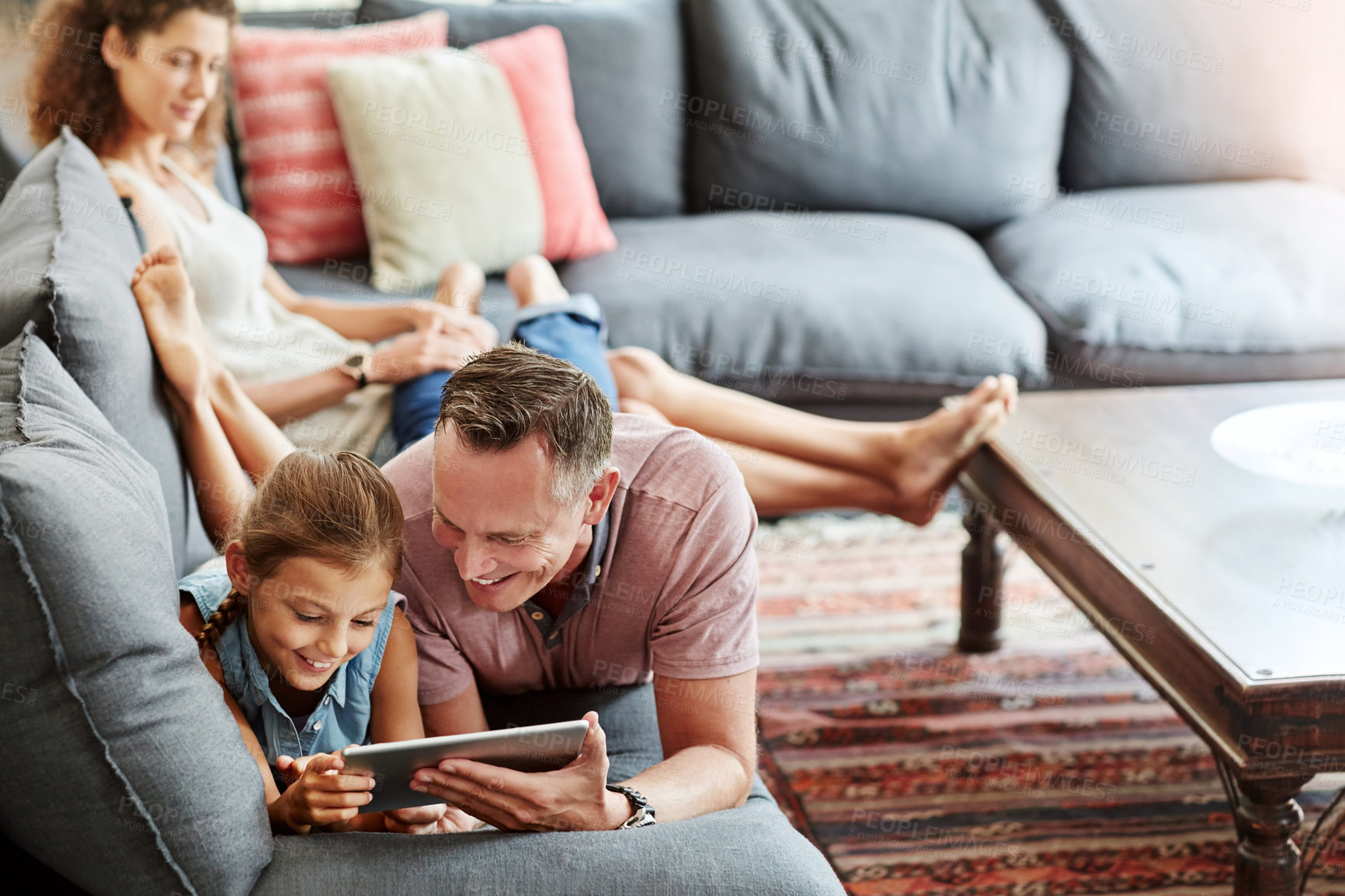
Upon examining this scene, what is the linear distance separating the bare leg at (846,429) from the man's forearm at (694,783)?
94 centimetres

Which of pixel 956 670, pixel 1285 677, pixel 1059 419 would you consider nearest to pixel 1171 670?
pixel 1285 677

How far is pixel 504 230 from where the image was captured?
8.97 ft

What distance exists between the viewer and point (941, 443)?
2.13m

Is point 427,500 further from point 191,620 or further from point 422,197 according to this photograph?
point 422,197

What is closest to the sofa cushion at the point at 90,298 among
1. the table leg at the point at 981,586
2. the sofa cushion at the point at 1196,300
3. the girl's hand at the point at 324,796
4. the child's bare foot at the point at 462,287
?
the girl's hand at the point at 324,796

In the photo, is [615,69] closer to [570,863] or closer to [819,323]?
[819,323]

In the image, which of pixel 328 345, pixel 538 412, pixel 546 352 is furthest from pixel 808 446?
pixel 538 412

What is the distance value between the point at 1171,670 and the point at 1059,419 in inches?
27.1

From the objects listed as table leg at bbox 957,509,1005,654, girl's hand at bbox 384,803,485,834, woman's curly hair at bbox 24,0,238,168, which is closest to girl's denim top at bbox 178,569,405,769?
girl's hand at bbox 384,803,485,834

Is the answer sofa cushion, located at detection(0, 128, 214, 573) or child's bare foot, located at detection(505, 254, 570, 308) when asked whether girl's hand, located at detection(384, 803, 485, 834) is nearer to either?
sofa cushion, located at detection(0, 128, 214, 573)

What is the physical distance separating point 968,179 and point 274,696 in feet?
7.54

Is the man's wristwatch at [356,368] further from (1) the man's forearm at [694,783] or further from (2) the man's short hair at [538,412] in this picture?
(1) the man's forearm at [694,783]

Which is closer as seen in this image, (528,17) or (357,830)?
(357,830)

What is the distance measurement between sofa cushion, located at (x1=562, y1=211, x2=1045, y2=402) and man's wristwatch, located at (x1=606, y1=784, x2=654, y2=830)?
147 cm
